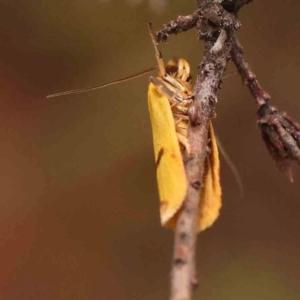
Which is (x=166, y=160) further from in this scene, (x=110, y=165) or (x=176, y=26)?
(x=110, y=165)

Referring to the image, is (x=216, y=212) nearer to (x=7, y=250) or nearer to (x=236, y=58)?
(x=236, y=58)

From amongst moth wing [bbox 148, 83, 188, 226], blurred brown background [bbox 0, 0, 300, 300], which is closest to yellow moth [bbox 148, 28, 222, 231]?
moth wing [bbox 148, 83, 188, 226]

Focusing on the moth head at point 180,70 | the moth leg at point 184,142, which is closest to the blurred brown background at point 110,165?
the moth head at point 180,70

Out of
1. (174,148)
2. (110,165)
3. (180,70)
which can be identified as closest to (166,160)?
(174,148)

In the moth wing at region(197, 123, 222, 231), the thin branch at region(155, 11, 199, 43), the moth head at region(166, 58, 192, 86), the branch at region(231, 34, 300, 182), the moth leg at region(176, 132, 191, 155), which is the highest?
the thin branch at region(155, 11, 199, 43)

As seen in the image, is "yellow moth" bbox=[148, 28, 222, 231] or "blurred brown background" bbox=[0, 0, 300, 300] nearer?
"yellow moth" bbox=[148, 28, 222, 231]

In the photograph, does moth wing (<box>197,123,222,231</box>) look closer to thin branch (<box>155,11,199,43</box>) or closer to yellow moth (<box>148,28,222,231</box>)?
yellow moth (<box>148,28,222,231</box>)

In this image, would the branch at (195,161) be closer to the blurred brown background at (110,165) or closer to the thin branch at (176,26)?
the thin branch at (176,26)
